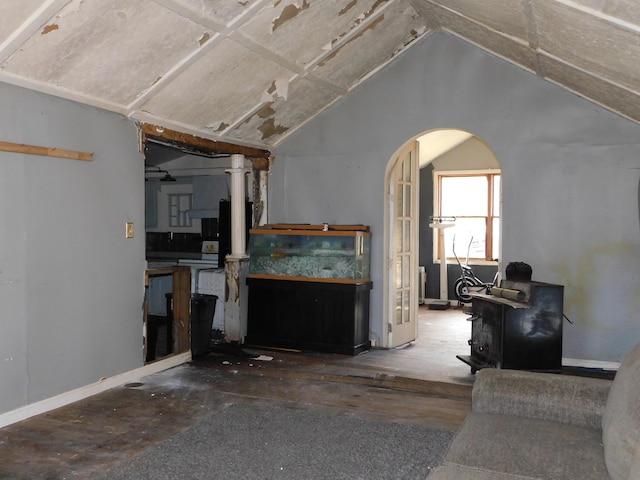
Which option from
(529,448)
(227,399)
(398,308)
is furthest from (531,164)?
(529,448)

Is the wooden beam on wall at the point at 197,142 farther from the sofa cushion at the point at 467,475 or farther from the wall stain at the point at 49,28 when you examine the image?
the sofa cushion at the point at 467,475

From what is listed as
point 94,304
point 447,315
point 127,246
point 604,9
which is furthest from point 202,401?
point 447,315

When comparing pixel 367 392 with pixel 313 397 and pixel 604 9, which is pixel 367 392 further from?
pixel 604 9

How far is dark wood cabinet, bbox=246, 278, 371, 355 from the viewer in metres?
6.04

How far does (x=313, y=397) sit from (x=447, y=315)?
15.5 feet

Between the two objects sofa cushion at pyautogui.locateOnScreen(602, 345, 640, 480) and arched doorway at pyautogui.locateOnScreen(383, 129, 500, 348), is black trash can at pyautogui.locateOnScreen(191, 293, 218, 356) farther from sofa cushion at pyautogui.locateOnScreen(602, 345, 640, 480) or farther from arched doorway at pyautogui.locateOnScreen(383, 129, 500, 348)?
sofa cushion at pyautogui.locateOnScreen(602, 345, 640, 480)

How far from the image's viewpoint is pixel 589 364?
18.0 ft

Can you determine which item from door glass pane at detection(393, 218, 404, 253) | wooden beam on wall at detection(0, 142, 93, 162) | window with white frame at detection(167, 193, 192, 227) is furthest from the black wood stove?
window with white frame at detection(167, 193, 192, 227)

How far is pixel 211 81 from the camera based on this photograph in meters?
4.87

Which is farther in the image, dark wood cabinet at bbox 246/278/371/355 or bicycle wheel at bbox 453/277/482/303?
bicycle wheel at bbox 453/277/482/303

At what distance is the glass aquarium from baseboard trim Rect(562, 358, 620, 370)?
2173mm

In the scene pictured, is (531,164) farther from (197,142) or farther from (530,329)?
(197,142)

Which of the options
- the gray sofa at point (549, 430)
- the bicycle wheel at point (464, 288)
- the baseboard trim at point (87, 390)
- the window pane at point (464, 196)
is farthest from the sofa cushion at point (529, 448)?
the window pane at point (464, 196)

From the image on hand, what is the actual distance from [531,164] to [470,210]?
174 inches
